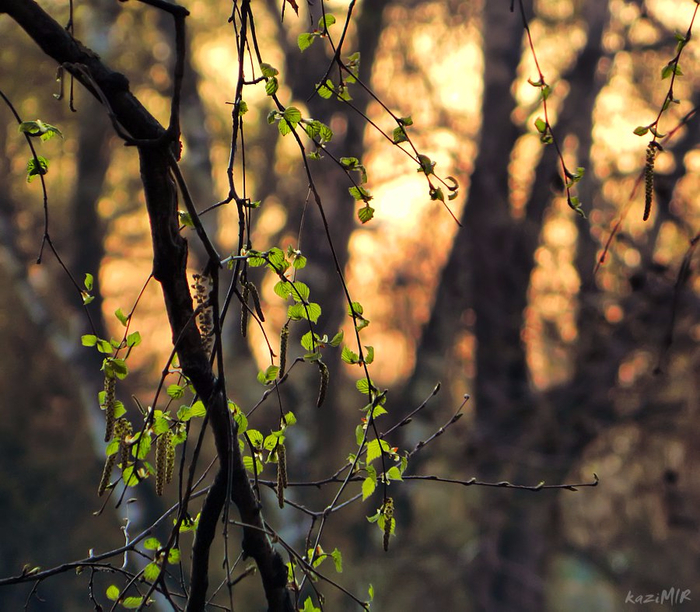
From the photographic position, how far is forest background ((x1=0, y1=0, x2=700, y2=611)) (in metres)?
7.86

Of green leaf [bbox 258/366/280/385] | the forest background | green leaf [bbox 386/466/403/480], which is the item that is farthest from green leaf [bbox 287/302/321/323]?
the forest background

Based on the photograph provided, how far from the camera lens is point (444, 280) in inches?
360

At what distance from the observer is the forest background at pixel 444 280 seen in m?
7.86

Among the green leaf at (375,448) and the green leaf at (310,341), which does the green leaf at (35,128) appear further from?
the green leaf at (375,448)

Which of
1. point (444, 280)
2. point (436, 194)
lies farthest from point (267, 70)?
point (444, 280)

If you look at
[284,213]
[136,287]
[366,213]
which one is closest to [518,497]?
[284,213]

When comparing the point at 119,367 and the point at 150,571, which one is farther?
the point at 150,571

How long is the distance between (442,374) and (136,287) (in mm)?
4789

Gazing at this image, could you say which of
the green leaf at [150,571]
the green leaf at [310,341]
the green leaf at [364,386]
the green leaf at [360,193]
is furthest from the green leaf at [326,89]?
the green leaf at [150,571]

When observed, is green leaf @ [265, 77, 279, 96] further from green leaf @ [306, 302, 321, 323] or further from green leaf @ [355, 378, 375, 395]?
green leaf @ [355, 378, 375, 395]

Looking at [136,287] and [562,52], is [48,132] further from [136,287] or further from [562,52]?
[136,287]

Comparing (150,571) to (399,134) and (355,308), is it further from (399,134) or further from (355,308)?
(399,134)

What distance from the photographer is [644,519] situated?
9984 millimetres

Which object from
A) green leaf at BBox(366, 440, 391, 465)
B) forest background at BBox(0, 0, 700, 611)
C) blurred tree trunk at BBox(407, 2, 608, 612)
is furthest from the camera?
blurred tree trunk at BBox(407, 2, 608, 612)
